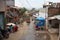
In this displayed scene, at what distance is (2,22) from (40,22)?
12.8 feet

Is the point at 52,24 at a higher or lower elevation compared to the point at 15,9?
lower

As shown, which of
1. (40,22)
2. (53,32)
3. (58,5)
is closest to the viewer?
(53,32)

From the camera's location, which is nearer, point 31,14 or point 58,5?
point 58,5

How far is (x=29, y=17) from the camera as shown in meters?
15.7

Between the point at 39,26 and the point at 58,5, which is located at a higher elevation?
the point at 58,5

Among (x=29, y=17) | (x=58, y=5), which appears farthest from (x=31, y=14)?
(x=58, y=5)

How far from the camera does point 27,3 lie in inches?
406

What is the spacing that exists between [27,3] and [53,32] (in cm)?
278

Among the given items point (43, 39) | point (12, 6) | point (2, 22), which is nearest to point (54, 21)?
→ point (43, 39)

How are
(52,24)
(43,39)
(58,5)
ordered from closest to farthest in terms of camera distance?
1. (43,39)
2. (52,24)
3. (58,5)

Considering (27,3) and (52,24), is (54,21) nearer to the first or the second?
(52,24)

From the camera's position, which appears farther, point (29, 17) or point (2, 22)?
point (29, 17)

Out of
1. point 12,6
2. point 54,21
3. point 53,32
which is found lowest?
point 53,32

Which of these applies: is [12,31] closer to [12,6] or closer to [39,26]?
[39,26]
